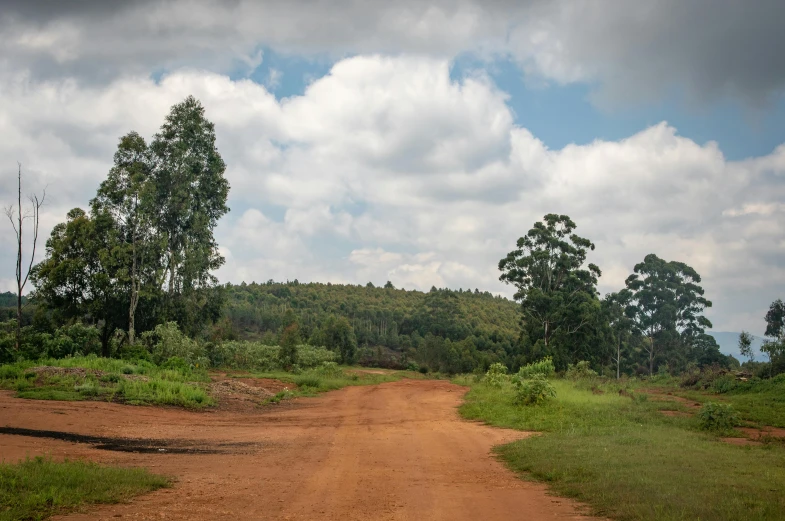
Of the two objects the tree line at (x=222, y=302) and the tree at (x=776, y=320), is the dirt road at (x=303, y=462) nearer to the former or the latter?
the tree line at (x=222, y=302)

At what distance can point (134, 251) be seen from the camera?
29750mm

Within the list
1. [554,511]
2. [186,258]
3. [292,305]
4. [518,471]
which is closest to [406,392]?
[186,258]

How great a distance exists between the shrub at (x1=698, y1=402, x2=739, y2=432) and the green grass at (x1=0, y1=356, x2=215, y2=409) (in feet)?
47.1

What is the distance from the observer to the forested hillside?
59.6 m

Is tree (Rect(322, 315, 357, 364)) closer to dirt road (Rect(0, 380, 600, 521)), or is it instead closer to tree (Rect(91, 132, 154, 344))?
Result: tree (Rect(91, 132, 154, 344))

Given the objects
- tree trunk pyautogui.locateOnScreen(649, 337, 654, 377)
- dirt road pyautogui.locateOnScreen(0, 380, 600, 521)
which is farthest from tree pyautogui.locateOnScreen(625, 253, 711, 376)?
dirt road pyautogui.locateOnScreen(0, 380, 600, 521)

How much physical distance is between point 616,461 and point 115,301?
92.1 feet

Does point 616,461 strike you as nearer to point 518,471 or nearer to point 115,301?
point 518,471

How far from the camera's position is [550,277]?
49.4 meters

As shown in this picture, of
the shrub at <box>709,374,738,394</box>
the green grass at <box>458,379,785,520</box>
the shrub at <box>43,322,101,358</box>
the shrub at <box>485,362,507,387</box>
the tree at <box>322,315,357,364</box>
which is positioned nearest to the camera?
the green grass at <box>458,379,785,520</box>

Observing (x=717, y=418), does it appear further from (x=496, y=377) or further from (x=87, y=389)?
(x=87, y=389)

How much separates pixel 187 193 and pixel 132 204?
296 cm

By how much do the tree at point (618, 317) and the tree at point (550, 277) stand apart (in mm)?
4735

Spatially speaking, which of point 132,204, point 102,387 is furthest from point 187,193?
point 102,387
